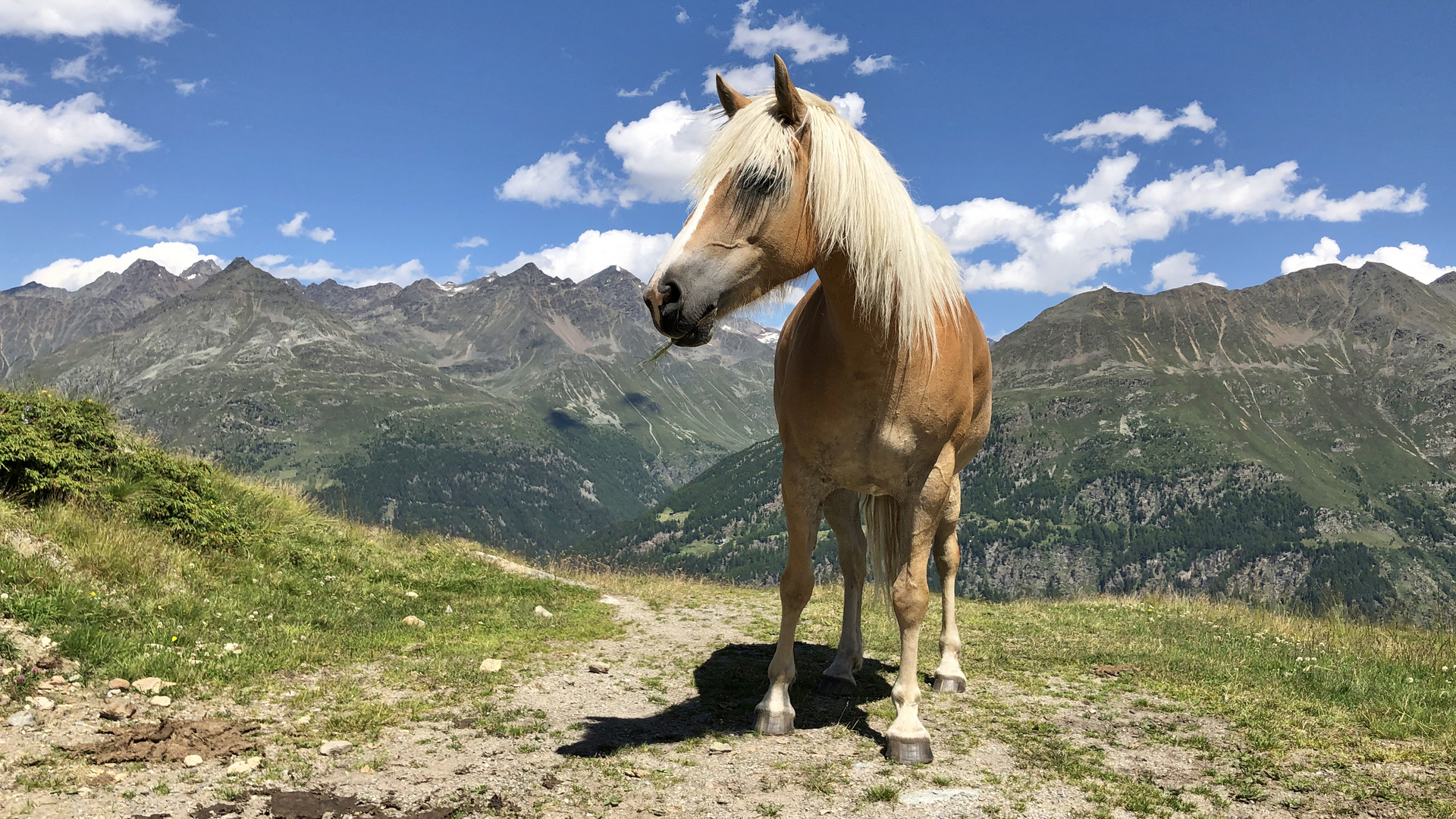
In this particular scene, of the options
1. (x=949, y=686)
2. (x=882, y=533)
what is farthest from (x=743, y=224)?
(x=949, y=686)

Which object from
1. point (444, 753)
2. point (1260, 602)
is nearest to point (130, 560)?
point (444, 753)

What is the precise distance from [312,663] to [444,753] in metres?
2.67

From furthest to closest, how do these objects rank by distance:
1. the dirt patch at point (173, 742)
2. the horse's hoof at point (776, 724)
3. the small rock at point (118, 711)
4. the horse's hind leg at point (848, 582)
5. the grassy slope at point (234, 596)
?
the horse's hind leg at point (848, 582)
the grassy slope at point (234, 596)
the horse's hoof at point (776, 724)
the small rock at point (118, 711)
the dirt patch at point (173, 742)

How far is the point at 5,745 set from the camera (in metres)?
4.81

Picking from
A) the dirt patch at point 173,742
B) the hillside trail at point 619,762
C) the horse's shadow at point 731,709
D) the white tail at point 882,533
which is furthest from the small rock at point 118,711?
the white tail at point 882,533

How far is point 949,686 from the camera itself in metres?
7.58

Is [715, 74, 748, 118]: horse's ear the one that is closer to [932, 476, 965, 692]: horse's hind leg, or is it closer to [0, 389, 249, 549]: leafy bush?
[932, 476, 965, 692]: horse's hind leg

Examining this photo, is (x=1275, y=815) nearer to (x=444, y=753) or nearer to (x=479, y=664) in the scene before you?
(x=444, y=753)

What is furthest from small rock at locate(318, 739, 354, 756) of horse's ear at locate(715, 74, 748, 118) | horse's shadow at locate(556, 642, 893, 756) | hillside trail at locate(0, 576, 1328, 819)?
horse's ear at locate(715, 74, 748, 118)

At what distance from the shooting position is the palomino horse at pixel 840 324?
4.75 metres

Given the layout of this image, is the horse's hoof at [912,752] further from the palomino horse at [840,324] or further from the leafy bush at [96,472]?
the leafy bush at [96,472]

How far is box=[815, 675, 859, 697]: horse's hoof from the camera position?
7398 millimetres

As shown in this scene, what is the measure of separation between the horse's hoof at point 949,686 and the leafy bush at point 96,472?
919 cm

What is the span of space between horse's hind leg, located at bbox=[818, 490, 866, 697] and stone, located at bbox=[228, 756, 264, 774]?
4681 mm
